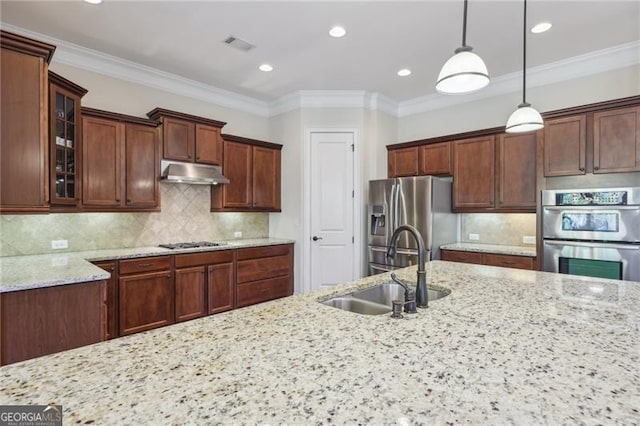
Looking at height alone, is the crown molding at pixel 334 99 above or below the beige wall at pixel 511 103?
above

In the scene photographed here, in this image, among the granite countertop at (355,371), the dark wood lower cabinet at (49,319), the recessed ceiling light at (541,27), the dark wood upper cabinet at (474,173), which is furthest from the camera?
the dark wood upper cabinet at (474,173)

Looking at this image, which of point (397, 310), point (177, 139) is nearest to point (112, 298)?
point (177, 139)

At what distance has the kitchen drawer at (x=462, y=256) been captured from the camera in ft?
12.1

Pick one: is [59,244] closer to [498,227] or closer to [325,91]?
[325,91]

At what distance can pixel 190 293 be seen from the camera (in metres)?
3.58

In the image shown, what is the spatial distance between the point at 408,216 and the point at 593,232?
5.76 ft

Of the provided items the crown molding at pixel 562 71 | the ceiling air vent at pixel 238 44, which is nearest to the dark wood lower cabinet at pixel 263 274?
the ceiling air vent at pixel 238 44

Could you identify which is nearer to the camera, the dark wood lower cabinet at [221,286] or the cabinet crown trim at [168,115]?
the cabinet crown trim at [168,115]

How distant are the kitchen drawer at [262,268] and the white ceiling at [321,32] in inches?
91.1

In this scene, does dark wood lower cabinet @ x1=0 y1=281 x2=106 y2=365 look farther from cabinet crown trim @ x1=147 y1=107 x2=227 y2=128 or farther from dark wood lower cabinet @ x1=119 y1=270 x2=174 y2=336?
cabinet crown trim @ x1=147 y1=107 x2=227 y2=128

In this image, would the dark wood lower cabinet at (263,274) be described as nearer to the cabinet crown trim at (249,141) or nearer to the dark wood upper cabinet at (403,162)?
the cabinet crown trim at (249,141)

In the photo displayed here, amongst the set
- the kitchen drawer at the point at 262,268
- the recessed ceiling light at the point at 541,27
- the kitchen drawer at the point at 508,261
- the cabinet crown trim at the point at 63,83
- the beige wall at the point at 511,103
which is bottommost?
A: the kitchen drawer at the point at 262,268

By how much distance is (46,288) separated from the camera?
2.04 meters

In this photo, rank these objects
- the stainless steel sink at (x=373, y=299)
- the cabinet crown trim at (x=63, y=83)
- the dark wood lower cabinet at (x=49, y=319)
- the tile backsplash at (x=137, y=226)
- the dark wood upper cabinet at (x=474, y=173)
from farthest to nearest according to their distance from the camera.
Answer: the dark wood upper cabinet at (x=474, y=173) < the tile backsplash at (x=137, y=226) < the cabinet crown trim at (x=63, y=83) < the dark wood lower cabinet at (x=49, y=319) < the stainless steel sink at (x=373, y=299)
